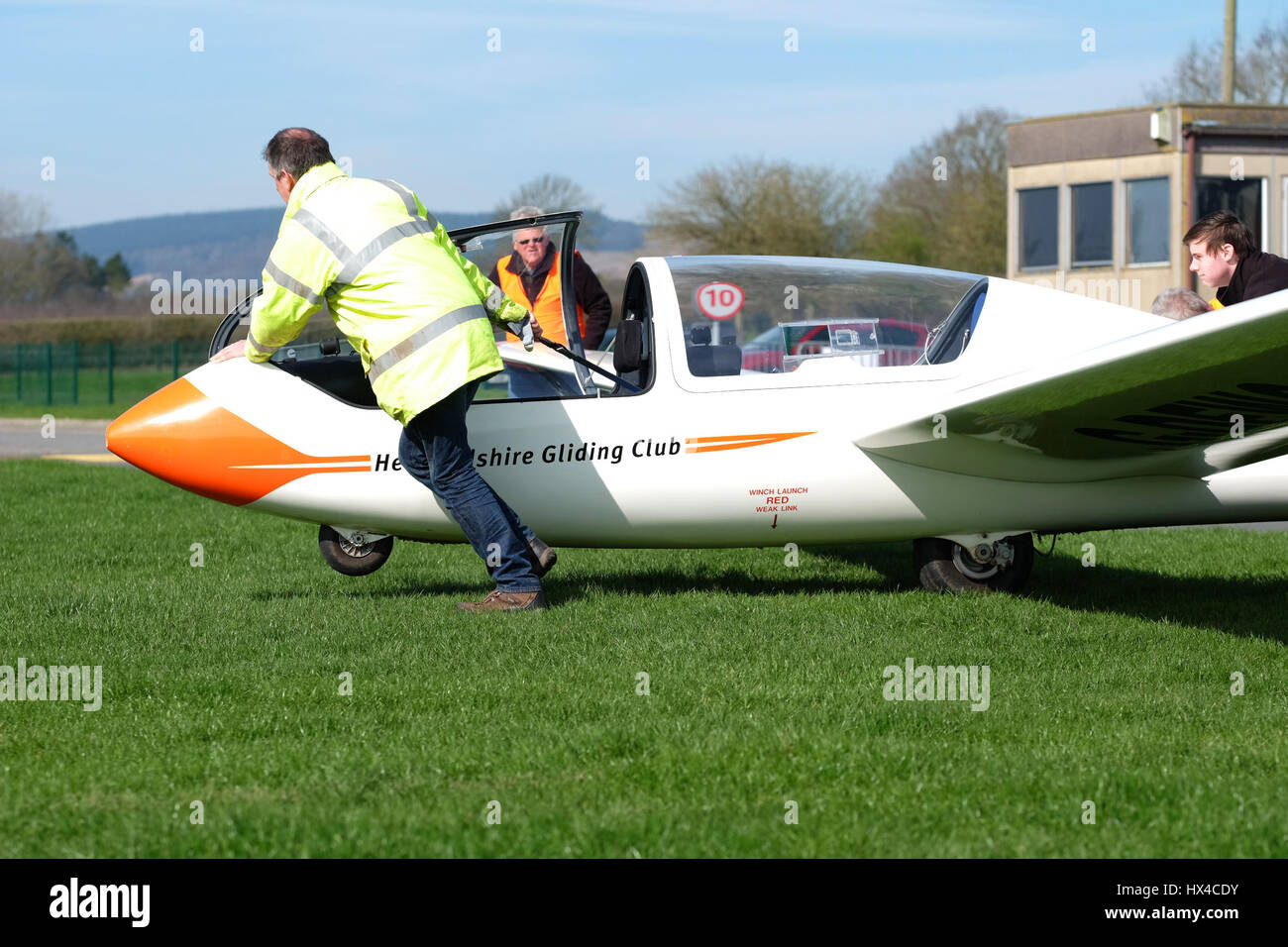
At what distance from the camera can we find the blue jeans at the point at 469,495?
249 inches

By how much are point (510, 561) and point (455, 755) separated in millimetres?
2341

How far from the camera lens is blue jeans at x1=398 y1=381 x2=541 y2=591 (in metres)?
6.34

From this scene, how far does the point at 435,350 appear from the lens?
6188 millimetres

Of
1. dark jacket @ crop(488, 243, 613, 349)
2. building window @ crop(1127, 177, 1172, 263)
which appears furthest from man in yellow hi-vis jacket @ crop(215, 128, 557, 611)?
building window @ crop(1127, 177, 1172, 263)

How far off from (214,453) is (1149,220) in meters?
25.2

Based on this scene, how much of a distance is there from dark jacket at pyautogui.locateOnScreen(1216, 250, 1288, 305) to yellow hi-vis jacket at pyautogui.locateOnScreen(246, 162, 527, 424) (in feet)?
11.7

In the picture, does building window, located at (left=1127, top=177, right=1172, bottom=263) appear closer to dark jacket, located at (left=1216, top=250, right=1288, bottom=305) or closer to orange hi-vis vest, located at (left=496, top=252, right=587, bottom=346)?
dark jacket, located at (left=1216, top=250, right=1288, bottom=305)

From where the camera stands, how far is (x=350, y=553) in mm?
7508

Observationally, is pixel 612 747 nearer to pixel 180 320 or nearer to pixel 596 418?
pixel 596 418

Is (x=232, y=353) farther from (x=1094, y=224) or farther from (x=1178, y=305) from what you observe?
(x=1094, y=224)

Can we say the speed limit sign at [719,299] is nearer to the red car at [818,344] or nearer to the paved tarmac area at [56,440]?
the red car at [818,344]

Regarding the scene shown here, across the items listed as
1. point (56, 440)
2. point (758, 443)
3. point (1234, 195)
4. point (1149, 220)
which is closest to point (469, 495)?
point (758, 443)

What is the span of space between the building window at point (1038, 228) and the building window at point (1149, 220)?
65.7 inches
